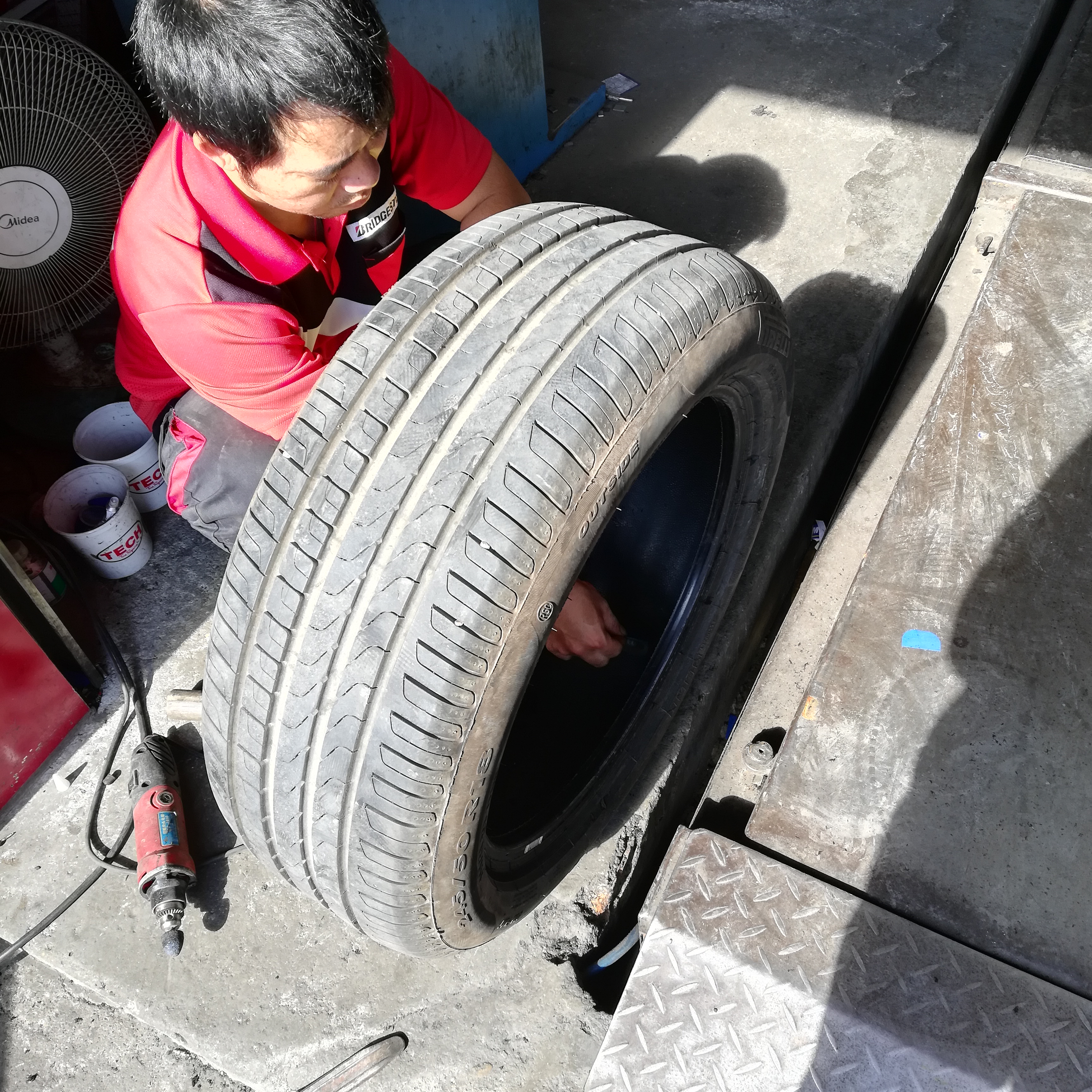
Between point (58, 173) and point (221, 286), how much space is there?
69 cm

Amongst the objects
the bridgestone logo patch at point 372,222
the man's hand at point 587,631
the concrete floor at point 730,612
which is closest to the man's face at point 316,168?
the bridgestone logo patch at point 372,222

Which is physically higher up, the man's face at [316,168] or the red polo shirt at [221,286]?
the man's face at [316,168]

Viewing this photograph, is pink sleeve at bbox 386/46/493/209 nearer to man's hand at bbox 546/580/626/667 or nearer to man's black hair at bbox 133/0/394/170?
man's black hair at bbox 133/0/394/170

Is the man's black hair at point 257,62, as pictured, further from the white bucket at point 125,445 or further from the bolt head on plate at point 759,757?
the bolt head on plate at point 759,757

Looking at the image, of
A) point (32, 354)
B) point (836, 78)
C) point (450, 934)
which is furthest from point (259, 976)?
point (836, 78)

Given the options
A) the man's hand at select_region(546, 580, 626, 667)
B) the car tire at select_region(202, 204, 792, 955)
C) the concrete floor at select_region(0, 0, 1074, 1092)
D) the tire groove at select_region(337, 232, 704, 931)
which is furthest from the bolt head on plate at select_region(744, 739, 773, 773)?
the tire groove at select_region(337, 232, 704, 931)

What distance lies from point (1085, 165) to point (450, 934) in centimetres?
243

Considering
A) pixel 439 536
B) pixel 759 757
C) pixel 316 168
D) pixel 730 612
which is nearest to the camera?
pixel 439 536

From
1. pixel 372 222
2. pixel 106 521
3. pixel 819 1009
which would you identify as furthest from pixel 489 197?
pixel 819 1009

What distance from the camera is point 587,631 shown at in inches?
70.9

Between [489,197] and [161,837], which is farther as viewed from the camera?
[489,197]

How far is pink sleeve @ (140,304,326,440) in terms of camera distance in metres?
1.46

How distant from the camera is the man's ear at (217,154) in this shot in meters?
1.29

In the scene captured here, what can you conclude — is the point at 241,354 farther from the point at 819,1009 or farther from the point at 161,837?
the point at 819,1009
